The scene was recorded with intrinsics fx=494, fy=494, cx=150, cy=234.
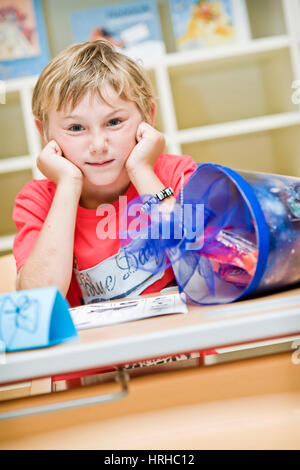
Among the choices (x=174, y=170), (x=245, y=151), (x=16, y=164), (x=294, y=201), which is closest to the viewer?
(x=294, y=201)

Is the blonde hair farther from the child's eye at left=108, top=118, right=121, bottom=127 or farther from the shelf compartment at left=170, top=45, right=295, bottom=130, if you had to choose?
the shelf compartment at left=170, top=45, right=295, bottom=130

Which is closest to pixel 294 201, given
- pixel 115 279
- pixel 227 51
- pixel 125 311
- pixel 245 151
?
pixel 125 311

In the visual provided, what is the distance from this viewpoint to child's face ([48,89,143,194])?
36.6 inches

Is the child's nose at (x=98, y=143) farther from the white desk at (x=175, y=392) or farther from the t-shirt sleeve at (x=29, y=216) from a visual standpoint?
the white desk at (x=175, y=392)

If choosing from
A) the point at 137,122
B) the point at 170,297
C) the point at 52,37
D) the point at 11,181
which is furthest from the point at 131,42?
the point at 170,297

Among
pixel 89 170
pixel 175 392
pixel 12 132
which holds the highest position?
pixel 12 132

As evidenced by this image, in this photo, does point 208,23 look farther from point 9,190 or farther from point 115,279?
point 115,279

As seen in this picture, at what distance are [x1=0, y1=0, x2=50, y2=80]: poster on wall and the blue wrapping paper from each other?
2.19 metres

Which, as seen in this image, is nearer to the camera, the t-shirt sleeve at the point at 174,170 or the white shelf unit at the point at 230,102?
the t-shirt sleeve at the point at 174,170

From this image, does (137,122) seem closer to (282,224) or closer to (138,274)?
(138,274)

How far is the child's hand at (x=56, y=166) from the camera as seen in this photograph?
3.10 feet

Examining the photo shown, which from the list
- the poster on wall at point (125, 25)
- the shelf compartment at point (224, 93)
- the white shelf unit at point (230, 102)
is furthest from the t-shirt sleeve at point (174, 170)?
the shelf compartment at point (224, 93)

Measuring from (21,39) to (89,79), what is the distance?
1.87 meters

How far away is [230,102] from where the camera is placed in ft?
9.06
